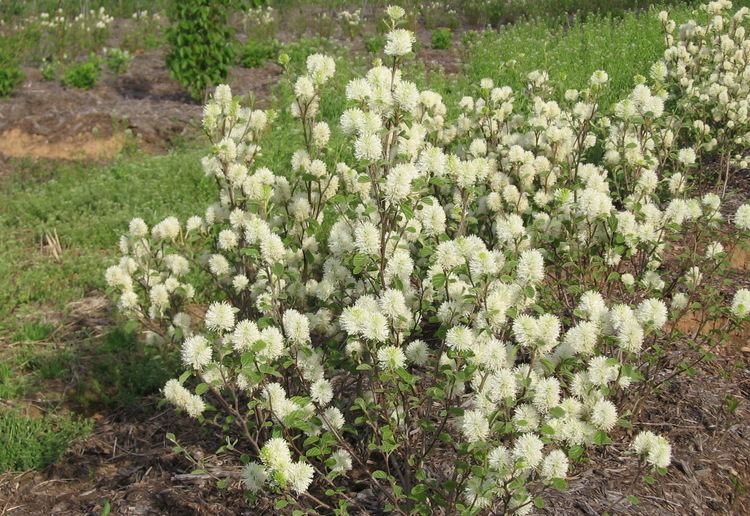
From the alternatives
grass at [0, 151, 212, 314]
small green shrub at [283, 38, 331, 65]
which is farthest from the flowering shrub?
small green shrub at [283, 38, 331, 65]

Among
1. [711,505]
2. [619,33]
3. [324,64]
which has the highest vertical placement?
[324,64]

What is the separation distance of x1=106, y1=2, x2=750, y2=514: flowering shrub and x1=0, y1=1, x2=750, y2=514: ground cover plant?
0.05 feet

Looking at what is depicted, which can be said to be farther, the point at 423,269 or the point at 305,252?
the point at 423,269

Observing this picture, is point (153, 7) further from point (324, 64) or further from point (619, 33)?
point (324, 64)

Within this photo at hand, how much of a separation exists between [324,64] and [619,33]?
8397 mm

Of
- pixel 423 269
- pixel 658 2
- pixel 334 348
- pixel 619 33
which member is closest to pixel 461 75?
pixel 619 33

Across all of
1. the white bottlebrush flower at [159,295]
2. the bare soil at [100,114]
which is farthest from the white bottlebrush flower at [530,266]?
the bare soil at [100,114]

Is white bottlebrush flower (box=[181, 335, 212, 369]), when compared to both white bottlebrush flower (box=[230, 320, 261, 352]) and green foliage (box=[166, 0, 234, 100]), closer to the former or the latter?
white bottlebrush flower (box=[230, 320, 261, 352])

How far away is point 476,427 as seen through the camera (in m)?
2.40

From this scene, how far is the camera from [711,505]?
10.7 feet

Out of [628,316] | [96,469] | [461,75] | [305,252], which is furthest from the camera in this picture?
[461,75]

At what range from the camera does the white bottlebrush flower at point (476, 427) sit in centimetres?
239

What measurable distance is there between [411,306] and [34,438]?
2.01m

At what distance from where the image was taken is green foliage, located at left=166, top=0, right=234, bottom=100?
9023mm
